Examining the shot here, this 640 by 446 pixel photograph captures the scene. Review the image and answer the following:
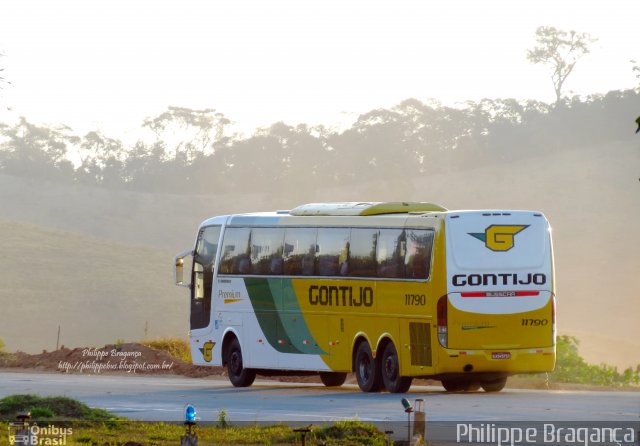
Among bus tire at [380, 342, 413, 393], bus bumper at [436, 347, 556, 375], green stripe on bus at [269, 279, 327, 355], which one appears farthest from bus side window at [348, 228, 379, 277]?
bus bumper at [436, 347, 556, 375]

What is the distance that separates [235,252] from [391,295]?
5341 mm

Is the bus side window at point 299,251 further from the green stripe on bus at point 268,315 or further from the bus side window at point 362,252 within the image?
the bus side window at point 362,252

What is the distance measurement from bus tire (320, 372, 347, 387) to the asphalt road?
375 millimetres

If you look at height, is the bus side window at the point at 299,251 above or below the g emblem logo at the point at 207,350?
above

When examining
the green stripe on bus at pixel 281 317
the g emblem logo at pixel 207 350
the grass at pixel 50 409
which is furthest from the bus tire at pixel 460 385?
the grass at pixel 50 409

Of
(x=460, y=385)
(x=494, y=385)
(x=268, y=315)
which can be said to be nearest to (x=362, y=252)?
(x=268, y=315)

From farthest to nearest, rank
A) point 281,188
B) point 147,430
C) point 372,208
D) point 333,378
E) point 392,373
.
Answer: point 281,188 → point 333,378 → point 372,208 → point 392,373 → point 147,430

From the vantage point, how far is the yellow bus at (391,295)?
2830 centimetres

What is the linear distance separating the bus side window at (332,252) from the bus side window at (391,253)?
3.54ft

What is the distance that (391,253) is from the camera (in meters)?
29.2

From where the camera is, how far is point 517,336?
94.3 ft

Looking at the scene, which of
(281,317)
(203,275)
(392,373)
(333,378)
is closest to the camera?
(392,373)

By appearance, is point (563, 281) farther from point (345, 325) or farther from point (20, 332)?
point (345, 325)

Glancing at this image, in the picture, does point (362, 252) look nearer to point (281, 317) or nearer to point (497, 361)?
point (281, 317)
